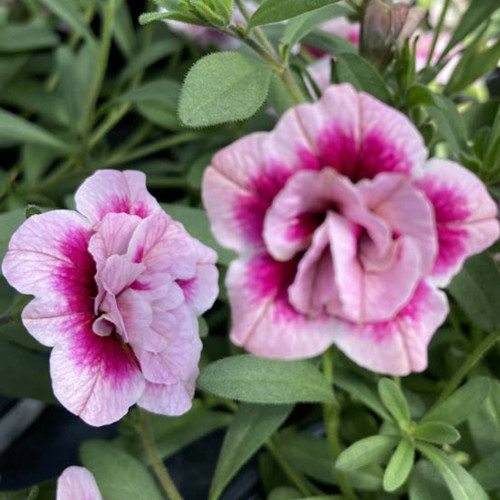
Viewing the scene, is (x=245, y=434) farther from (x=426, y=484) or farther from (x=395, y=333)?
(x=395, y=333)

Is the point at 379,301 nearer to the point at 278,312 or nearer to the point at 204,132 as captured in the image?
the point at 278,312

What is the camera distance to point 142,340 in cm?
60

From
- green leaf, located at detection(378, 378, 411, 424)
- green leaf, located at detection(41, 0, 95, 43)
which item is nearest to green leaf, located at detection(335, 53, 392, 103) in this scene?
green leaf, located at detection(378, 378, 411, 424)

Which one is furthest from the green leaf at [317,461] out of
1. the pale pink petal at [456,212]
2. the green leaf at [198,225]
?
the pale pink petal at [456,212]

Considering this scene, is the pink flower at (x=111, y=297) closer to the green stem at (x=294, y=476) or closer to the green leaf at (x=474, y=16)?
the green stem at (x=294, y=476)

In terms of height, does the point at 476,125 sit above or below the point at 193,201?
above

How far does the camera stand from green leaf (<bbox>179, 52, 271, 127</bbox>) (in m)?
0.65

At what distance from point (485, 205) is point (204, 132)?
68 centimetres

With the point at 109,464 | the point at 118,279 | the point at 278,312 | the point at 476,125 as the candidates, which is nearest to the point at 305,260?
the point at 278,312

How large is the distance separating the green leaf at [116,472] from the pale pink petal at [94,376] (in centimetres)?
15

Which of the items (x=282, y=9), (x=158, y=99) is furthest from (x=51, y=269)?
(x=158, y=99)

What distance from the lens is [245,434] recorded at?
2.54 ft

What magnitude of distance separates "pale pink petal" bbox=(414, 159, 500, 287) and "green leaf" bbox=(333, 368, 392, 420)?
270 mm

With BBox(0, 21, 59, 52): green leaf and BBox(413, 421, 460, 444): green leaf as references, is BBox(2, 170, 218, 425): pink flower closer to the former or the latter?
BBox(413, 421, 460, 444): green leaf
